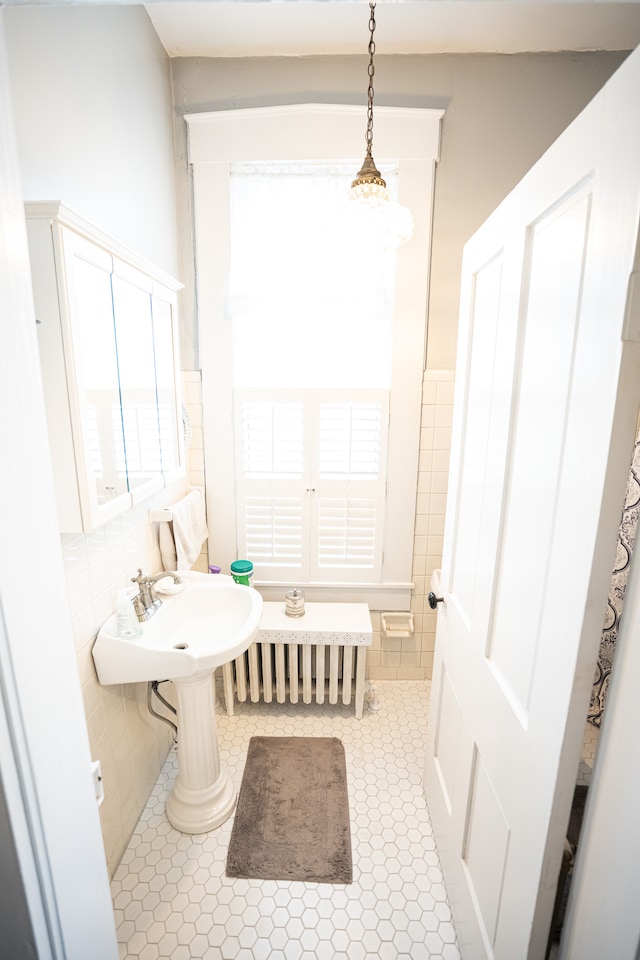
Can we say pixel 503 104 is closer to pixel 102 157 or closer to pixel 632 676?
pixel 102 157

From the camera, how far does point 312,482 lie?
213 cm

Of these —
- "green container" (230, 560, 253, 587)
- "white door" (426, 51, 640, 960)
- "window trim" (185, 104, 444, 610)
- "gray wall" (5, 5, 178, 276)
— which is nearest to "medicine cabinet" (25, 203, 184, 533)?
"gray wall" (5, 5, 178, 276)

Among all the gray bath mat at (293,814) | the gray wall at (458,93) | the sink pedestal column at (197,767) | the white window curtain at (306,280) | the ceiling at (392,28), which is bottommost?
the gray bath mat at (293,814)

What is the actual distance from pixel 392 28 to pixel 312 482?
5.89 feet

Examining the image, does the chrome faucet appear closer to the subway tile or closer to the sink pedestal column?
the sink pedestal column

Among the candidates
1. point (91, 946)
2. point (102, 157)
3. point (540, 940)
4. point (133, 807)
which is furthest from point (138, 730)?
point (102, 157)

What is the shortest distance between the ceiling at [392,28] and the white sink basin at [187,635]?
6.81 ft

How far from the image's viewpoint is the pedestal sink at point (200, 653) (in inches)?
57.7

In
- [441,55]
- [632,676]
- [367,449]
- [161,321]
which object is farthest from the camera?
[367,449]

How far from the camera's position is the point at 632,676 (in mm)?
672

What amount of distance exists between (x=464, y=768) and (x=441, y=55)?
8.45ft

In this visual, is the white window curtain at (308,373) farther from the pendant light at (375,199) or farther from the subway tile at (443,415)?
the pendant light at (375,199)

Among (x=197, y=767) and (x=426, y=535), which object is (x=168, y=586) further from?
(x=426, y=535)

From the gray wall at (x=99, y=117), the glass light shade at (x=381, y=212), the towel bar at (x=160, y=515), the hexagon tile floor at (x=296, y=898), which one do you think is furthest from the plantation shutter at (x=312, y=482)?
the hexagon tile floor at (x=296, y=898)
